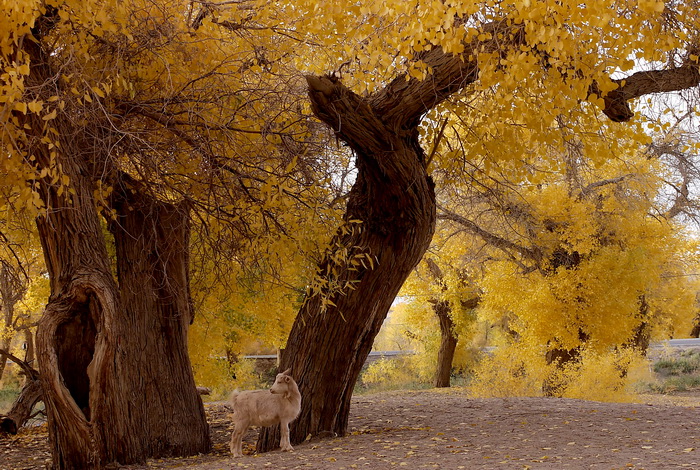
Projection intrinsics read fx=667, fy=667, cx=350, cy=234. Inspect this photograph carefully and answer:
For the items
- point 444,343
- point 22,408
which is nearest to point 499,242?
point 444,343

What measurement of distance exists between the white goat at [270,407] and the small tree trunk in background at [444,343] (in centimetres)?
1380

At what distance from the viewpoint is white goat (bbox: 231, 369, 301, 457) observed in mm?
6180

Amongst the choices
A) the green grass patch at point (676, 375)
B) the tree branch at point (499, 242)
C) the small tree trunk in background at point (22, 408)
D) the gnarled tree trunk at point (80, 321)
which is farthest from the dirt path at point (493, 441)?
the green grass patch at point (676, 375)

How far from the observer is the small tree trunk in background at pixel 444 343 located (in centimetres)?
1983

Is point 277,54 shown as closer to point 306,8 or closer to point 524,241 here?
point 306,8

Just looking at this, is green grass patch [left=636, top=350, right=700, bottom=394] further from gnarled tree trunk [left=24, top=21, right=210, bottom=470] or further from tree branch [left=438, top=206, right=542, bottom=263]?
gnarled tree trunk [left=24, top=21, right=210, bottom=470]

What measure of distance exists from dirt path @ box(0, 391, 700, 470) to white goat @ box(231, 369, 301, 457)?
0.80 ft

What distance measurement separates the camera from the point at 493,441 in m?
6.26

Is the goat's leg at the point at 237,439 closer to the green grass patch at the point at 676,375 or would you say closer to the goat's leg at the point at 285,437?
the goat's leg at the point at 285,437

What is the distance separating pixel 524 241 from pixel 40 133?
10594 millimetres

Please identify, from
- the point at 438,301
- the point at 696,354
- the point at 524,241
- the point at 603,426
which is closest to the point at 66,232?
the point at 603,426

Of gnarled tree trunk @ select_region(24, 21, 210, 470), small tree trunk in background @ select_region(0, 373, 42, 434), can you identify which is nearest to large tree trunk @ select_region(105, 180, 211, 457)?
gnarled tree trunk @ select_region(24, 21, 210, 470)

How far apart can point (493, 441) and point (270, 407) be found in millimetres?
2110

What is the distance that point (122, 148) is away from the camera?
18.9 ft
